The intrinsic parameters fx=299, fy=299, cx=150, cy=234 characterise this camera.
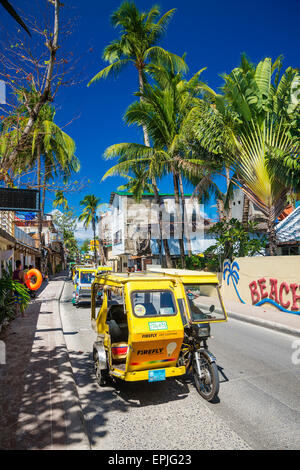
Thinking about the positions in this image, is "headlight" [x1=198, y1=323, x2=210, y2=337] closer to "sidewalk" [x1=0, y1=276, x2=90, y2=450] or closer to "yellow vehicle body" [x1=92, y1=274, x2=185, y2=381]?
"yellow vehicle body" [x1=92, y1=274, x2=185, y2=381]

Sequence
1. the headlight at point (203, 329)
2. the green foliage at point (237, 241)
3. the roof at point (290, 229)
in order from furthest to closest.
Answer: the roof at point (290, 229) → the green foliage at point (237, 241) → the headlight at point (203, 329)

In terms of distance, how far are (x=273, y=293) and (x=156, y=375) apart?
971 cm

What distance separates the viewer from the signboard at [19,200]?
290 inches

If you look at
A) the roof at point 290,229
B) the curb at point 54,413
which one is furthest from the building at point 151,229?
the curb at point 54,413

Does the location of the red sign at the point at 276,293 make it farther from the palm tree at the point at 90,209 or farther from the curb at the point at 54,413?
the palm tree at the point at 90,209

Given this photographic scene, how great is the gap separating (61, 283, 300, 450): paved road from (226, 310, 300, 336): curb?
6.67 feet

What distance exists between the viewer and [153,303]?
5.33 m

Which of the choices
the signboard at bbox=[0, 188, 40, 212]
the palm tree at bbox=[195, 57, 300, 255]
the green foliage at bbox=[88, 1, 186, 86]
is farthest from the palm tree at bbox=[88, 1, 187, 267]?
the signboard at bbox=[0, 188, 40, 212]

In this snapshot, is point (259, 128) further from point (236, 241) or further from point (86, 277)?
point (86, 277)

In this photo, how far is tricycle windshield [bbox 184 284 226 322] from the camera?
589 centimetres

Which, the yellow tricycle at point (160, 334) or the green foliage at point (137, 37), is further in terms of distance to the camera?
the green foliage at point (137, 37)

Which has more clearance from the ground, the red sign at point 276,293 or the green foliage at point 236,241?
the green foliage at point 236,241

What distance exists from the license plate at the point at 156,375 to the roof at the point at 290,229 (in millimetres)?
13424

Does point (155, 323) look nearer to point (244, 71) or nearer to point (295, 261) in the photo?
point (295, 261)
